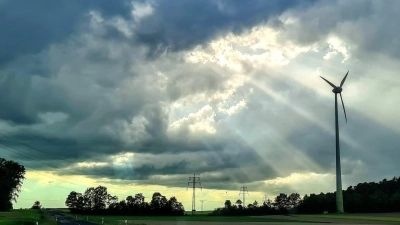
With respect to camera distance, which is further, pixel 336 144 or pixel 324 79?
pixel 324 79

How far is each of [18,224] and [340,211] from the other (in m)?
121

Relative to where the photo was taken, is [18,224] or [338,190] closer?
[18,224]

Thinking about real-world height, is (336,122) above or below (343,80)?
below

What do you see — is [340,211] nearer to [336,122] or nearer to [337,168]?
[337,168]

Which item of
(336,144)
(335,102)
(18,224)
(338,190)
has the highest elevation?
(335,102)

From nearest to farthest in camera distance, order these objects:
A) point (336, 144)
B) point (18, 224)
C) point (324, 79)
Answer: point (18, 224) → point (336, 144) → point (324, 79)

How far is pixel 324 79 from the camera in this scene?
169 metres

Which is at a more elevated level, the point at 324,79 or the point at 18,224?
the point at 324,79

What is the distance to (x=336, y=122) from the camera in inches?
6245

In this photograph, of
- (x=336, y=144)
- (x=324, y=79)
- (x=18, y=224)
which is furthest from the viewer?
(x=324, y=79)

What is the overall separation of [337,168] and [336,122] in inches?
590

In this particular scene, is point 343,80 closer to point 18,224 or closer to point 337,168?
point 337,168

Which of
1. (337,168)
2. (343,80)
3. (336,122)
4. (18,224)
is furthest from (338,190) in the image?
(18,224)

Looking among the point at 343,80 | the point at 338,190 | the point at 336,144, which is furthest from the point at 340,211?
the point at 343,80
